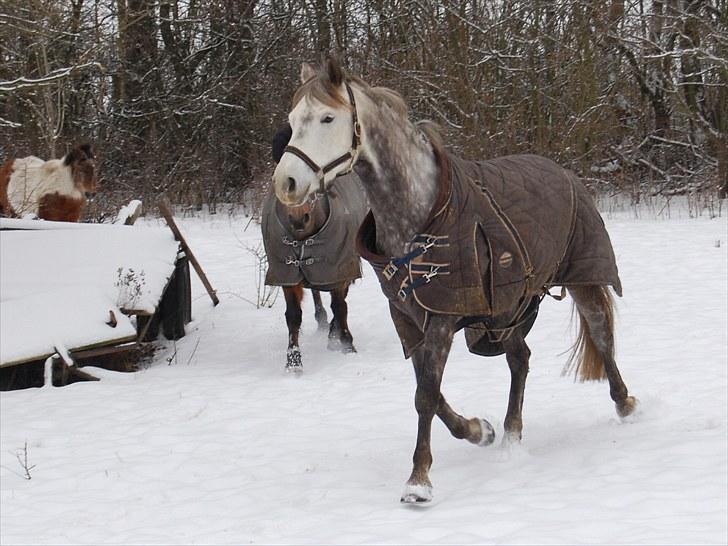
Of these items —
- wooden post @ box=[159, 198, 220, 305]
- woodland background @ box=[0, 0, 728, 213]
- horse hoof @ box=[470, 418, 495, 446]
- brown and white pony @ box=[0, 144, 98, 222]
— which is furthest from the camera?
woodland background @ box=[0, 0, 728, 213]

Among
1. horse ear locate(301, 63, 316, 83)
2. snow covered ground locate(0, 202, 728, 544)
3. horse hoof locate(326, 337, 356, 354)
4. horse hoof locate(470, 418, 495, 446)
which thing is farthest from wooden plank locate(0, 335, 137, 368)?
horse ear locate(301, 63, 316, 83)

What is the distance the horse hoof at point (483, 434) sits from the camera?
4.74 m

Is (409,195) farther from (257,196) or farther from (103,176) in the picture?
(103,176)

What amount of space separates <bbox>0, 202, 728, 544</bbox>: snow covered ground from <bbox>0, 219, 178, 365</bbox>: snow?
14.6 inches

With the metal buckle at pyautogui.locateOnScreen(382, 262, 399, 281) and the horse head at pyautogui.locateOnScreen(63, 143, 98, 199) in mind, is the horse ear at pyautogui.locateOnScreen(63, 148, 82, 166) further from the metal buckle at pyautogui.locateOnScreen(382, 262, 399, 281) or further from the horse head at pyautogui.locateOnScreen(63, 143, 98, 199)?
the metal buckle at pyautogui.locateOnScreen(382, 262, 399, 281)

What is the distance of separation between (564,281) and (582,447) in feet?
2.76

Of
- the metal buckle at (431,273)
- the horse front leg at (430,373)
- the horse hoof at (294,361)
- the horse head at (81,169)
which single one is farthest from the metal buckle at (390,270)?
the horse head at (81,169)

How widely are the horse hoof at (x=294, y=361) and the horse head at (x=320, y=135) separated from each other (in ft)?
10.6

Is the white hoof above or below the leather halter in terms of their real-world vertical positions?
below

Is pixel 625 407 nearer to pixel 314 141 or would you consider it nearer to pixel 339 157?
pixel 339 157

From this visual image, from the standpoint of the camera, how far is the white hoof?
475 cm

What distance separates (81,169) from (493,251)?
675cm

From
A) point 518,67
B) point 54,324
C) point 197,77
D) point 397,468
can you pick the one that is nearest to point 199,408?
point 54,324

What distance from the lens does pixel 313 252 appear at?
7016 mm
